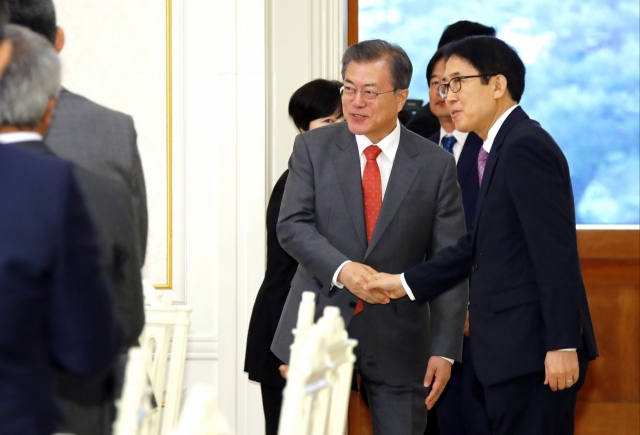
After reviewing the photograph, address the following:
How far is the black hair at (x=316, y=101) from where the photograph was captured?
116 inches

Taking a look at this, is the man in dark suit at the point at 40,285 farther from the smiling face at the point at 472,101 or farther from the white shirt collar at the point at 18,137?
the smiling face at the point at 472,101

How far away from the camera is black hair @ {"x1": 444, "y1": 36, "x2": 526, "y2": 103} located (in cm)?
234

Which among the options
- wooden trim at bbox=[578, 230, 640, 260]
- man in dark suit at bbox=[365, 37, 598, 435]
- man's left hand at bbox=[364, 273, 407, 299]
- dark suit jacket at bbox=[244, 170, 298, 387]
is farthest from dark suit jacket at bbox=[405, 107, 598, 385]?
wooden trim at bbox=[578, 230, 640, 260]

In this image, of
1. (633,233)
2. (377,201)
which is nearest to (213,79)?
(377,201)

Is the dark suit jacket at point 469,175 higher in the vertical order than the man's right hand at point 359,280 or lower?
higher

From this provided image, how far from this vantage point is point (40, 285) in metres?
1.01

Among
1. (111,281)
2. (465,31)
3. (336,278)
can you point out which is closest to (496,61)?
(336,278)

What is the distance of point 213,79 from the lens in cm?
335

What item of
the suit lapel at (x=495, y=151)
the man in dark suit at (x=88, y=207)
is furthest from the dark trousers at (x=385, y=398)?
the man in dark suit at (x=88, y=207)

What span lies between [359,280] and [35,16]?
1.21 meters

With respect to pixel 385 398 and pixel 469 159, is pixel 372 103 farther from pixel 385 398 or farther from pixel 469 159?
pixel 385 398

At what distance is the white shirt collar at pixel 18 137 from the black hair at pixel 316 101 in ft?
6.14

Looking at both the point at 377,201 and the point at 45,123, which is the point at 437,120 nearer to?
the point at 377,201

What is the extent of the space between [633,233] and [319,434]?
317cm
